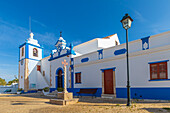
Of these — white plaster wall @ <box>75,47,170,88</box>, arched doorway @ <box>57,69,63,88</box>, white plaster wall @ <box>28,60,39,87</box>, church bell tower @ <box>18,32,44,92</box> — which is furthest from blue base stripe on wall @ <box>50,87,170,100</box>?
white plaster wall @ <box>28,60,39,87</box>

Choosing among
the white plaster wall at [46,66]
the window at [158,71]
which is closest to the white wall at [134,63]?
the window at [158,71]

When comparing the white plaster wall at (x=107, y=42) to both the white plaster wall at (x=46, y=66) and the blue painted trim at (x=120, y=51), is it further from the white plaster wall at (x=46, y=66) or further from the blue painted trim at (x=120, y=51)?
the white plaster wall at (x=46, y=66)

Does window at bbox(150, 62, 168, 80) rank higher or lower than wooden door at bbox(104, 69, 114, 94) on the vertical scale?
higher

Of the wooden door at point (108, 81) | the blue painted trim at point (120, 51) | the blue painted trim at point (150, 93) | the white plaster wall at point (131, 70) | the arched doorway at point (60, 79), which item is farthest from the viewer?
the arched doorway at point (60, 79)

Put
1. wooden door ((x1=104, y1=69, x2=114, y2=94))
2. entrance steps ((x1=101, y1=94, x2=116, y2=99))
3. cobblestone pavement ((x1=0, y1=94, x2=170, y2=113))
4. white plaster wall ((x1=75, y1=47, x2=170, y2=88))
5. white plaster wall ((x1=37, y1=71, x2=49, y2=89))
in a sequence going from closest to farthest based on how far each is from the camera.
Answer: cobblestone pavement ((x1=0, y1=94, x2=170, y2=113)) < white plaster wall ((x1=75, y1=47, x2=170, y2=88)) < entrance steps ((x1=101, y1=94, x2=116, y2=99)) < wooden door ((x1=104, y1=69, x2=114, y2=94)) < white plaster wall ((x1=37, y1=71, x2=49, y2=89))

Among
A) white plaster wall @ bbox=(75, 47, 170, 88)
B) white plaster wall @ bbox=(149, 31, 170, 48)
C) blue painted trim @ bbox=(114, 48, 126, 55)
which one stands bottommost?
white plaster wall @ bbox=(75, 47, 170, 88)

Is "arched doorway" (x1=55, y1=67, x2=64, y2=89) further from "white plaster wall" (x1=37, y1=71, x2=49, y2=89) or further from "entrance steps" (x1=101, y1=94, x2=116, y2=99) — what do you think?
"entrance steps" (x1=101, y1=94, x2=116, y2=99)

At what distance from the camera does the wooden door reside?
10781 mm

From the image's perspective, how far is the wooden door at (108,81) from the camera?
35.4 ft

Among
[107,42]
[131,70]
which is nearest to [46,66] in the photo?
[107,42]

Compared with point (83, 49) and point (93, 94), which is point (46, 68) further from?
point (93, 94)

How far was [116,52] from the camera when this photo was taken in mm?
10562

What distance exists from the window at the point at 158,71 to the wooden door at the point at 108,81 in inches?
125

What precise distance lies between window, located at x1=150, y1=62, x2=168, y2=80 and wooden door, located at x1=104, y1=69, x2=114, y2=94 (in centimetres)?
318
